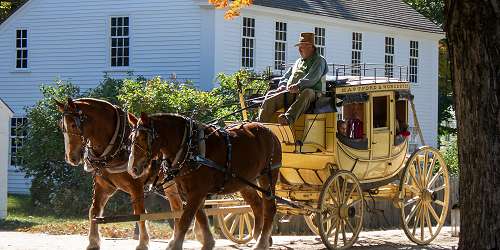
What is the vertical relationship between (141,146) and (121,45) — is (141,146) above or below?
below

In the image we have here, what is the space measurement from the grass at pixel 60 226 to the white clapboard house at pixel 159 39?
317 inches

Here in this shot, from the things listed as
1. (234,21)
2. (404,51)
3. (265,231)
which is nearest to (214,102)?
(234,21)

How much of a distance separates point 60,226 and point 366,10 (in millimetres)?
20833

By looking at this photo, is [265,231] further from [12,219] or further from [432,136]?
[432,136]

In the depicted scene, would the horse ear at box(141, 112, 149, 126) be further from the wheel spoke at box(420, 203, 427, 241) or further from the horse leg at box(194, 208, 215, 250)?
the wheel spoke at box(420, 203, 427, 241)

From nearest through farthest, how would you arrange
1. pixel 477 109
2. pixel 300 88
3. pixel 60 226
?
1. pixel 477 109
2. pixel 300 88
3. pixel 60 226

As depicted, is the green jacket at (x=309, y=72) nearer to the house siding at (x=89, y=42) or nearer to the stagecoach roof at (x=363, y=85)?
the stagecoach roof at (x=363, y=85)

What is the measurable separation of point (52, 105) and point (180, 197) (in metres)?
13.6

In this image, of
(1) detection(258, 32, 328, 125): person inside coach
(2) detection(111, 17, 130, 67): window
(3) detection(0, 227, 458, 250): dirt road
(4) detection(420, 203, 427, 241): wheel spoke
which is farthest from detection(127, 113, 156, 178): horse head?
(2) detection(111, 17, 130, 67): window

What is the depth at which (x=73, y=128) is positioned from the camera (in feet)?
42.2

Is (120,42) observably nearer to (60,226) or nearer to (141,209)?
(60,226)

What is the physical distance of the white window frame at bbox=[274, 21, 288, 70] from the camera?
3275 centimetres

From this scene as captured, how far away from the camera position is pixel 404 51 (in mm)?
38781

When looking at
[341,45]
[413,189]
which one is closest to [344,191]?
[413,189]
